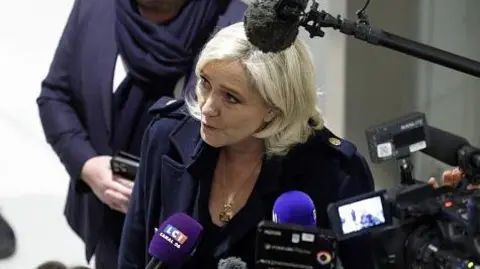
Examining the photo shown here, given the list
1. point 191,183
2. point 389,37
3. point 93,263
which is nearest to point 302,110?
point 191,183

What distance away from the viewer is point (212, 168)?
1.37 metres

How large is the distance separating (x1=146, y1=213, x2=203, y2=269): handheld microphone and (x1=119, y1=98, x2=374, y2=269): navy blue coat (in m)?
0.17

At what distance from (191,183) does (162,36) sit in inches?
21.7

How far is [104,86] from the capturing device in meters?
1.86

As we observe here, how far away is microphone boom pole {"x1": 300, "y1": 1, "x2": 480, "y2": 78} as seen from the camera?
93 centimetres

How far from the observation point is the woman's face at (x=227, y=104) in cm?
125

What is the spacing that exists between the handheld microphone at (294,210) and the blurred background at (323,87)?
1025mm

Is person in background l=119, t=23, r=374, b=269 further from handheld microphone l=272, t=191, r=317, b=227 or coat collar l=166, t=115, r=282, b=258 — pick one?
handheld microphone l=272, t=191, r=317, b=227

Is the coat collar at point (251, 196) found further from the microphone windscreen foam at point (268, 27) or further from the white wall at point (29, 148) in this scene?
the white wall at point (29, 148)

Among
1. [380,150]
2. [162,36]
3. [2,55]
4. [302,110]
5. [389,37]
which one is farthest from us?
[2,55]

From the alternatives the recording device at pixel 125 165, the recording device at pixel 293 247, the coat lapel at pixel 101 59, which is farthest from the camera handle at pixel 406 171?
the coat lapel at pixel 101 59

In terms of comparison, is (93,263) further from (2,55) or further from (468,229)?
(468,229)

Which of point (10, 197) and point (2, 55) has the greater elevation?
point (2, 55)

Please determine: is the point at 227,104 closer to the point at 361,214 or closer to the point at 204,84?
the point at 204,84
